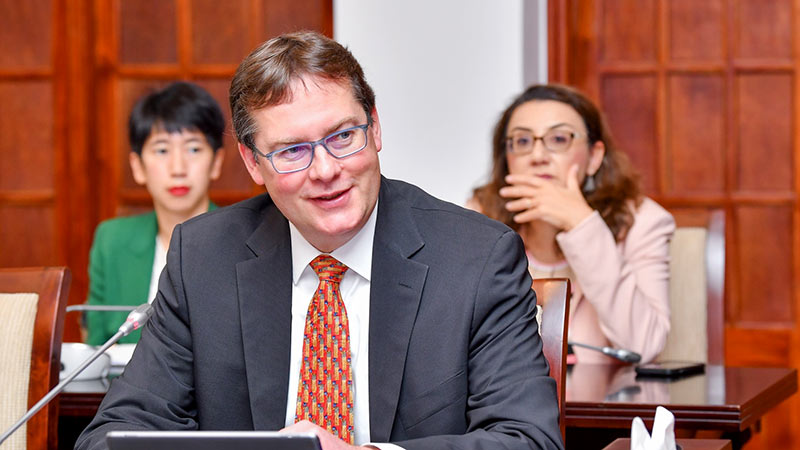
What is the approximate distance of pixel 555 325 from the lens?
1706mm

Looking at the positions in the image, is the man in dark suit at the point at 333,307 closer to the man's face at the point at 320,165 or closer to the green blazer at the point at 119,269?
the man's face at the point at 320,165

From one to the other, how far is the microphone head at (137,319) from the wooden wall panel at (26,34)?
2.52 meters

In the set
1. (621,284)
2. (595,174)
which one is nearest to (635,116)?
(595,174)

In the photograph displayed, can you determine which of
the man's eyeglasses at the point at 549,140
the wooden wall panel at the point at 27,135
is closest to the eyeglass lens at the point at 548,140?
the man's eyeglasses at the point at 549,140

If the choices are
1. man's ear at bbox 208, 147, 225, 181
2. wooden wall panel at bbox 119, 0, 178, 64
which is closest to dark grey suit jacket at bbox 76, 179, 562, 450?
man's ear at bbox 208, 147, 225, 181

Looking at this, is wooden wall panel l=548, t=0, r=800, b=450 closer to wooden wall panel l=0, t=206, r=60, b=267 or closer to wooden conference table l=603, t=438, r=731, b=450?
wooden wall panel l=0, t=206, r=60, b=267

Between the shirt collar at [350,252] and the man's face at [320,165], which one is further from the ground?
the man's face at [320,165]

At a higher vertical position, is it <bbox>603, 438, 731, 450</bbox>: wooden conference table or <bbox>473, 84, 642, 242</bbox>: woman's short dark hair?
<bbox>473, 84, 642, 242</bbox>: woman's short dark hair

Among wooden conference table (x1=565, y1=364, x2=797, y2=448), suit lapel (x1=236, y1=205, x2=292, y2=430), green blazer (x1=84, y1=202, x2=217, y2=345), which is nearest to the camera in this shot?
suit lapel (x1=236, y1=205, x2=292, y2=430)

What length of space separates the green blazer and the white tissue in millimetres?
1763

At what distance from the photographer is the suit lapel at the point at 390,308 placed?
153cm

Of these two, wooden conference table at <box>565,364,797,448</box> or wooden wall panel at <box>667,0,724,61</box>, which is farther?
wooden wall panel at <box>667,0,724,61</box>

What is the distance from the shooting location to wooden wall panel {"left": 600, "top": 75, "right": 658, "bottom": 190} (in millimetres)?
3650

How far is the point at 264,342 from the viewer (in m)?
1.59
